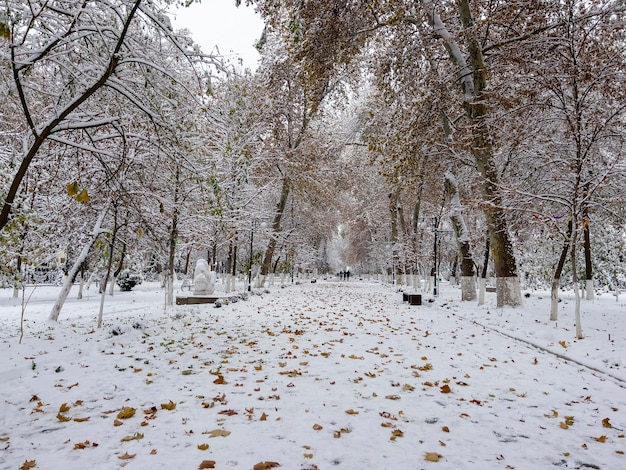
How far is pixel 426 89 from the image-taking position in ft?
43.0

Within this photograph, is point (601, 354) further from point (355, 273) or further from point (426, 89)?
point (355, 273)

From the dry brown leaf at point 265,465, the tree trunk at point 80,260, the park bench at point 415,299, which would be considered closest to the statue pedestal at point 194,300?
the tree trunk at point 80,260

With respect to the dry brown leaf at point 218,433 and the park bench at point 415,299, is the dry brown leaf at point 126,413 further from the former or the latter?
the park bench at point 415,299

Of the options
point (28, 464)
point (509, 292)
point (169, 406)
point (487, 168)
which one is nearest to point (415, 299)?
point (509, 292)

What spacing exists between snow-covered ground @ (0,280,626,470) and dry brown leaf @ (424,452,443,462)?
13 mm

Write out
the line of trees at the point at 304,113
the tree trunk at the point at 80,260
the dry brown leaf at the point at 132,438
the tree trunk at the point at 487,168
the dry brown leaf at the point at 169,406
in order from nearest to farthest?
the dry brown leaf at the point at 132,438, the dry brown leaf at the point at 169,406, the line of trees at the point at 304,113, the tree trunk at the point at 80,260, the tree trunk at the point at 487,168

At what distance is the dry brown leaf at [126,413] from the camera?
12.6ft

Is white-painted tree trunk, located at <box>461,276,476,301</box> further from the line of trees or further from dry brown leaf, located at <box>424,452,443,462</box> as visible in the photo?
dry brown leaf, located at <box>424,452,443,462</box>

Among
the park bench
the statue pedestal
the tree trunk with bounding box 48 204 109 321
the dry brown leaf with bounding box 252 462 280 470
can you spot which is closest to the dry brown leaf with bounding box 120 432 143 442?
the dry brown leaf with bounding box 252 462 280 470

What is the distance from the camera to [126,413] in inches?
153

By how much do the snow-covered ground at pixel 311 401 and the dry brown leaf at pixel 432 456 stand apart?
0.01 metres

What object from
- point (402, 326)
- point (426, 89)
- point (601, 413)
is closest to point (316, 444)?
point (601, 413)

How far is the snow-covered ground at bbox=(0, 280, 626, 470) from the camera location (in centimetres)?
312

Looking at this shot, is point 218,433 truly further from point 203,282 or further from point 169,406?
point 203,282
